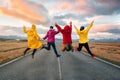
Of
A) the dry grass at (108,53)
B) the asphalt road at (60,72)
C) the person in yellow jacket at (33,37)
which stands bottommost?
the dry grass at (108,53)

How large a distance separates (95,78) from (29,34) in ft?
29.1

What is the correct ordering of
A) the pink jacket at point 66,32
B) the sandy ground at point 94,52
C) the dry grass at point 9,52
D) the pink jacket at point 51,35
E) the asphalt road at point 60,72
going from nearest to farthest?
the asphalt road at point 60,72 → the pink jacket at point 66,32 → the pink jacket at point 51,35 → the dry grass at point 9,52 → the sandy ground at point 94,52

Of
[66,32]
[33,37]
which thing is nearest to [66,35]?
[66,32]

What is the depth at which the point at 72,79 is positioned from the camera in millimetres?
9766

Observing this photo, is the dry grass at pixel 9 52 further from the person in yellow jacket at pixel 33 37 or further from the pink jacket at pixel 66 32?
the pink jacket at pixel 66 32

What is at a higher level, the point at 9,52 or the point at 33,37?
the point at 33,37

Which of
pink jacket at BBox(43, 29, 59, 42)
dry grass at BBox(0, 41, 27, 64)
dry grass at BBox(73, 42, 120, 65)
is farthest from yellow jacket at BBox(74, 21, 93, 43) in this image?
dry grass at BBox(0, 41, 27, 64)

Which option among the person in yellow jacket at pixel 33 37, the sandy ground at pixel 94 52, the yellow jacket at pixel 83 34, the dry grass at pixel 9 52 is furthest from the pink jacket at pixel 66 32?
the dry grass at pixel 9 52

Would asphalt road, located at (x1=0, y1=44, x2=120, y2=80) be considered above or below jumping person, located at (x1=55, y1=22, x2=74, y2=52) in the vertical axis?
below

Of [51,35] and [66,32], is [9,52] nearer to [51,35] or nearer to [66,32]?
[51,35]

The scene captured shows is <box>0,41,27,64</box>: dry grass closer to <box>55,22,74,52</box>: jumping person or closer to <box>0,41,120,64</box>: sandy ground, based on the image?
<box>0,41,120,64</box>: sandy ground

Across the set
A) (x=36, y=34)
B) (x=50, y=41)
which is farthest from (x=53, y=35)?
(x=36, y=34)

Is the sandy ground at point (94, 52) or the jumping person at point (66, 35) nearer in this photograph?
the jumping person at point (66, 35)

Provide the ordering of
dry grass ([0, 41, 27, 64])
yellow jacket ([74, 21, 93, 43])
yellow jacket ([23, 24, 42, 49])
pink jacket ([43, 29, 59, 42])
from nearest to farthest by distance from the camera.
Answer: yellow jacket ([74, 21, 93, 43]) < pink jacket ([43, 29, 59, 42]) < yellow jacket ([23, 24, 42, 49]) < dry grass ([0, 41, 27, 64])
